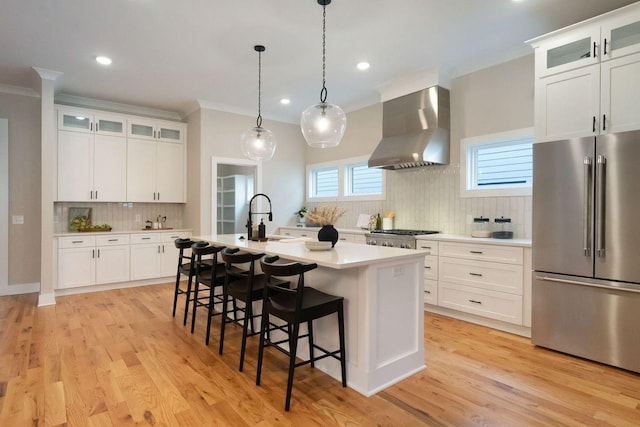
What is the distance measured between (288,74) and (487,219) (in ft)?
9.89

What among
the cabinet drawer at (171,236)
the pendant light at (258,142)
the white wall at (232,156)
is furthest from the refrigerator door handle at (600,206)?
the cabinet drawer at (171,236)

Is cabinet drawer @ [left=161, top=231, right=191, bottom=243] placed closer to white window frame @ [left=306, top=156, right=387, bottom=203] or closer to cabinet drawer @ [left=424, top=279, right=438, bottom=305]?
white window frame @ [left=306, top=156, right=387, bottom=203]

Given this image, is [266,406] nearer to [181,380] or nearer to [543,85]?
[181,380]

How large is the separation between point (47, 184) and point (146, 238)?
4.93 ft

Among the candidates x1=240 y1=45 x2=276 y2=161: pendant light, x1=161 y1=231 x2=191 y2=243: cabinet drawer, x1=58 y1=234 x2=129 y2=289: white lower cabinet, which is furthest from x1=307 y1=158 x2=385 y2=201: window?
x1=58 y1=234 x2=129 y2=289: white lower cabinet

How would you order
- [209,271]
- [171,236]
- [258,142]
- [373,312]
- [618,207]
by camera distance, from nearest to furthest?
[373,312], [618,207], [209,271], [258,142], [171,236]

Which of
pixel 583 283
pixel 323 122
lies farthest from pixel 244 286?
pixel 583 283

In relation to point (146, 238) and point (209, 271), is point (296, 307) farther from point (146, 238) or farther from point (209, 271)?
point (146, 238)

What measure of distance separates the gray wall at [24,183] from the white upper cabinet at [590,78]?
6.39m

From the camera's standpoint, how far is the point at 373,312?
7.59 feet

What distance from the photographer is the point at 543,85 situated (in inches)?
124

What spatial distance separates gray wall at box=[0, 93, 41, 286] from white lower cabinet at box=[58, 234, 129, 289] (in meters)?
0.66

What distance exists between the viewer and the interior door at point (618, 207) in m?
2.59

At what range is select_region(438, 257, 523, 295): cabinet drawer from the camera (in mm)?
3369
